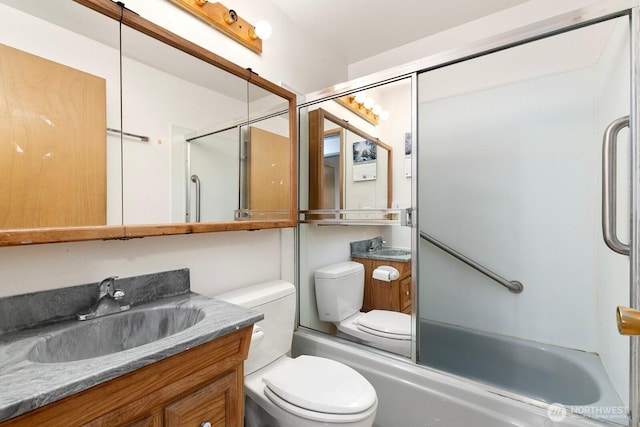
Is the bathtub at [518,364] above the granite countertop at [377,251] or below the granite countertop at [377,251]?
below

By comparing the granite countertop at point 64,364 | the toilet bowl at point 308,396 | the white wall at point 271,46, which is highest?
the white wall at point 271,46

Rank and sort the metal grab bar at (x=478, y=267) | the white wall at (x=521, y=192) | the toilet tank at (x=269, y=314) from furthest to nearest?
1. the metal grab bar at (x=478, y=267)
2. the white wall at (x=521, y=192)
3. the toilet tank at (x=269, y=314)

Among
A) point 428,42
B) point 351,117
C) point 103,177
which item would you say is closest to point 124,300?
point 103,177

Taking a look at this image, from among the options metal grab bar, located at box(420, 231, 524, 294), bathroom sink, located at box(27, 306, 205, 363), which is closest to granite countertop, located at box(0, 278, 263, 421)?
bathroom sink, located at box(27, 306, 205, 363)

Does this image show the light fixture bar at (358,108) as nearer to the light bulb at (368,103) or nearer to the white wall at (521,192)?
the light bulb at (368,103)

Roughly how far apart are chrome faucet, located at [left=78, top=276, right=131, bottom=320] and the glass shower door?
1.35 metres

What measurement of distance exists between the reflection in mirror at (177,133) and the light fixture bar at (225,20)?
26 centimetres

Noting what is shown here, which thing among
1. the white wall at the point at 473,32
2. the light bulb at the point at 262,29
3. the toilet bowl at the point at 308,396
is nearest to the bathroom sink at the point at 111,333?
the toilet bowl at the point at 308,396

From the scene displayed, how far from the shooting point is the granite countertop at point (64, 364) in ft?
1.81

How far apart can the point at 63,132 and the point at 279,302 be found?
→ 109 centimetres

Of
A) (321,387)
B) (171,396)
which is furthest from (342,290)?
(171,396)

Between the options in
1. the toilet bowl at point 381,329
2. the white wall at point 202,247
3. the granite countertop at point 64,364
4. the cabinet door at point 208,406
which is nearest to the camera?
the granite countertop at point 64,364

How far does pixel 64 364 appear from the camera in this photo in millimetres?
663

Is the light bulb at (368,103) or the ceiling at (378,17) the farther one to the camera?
the ceiling at (378,17)
